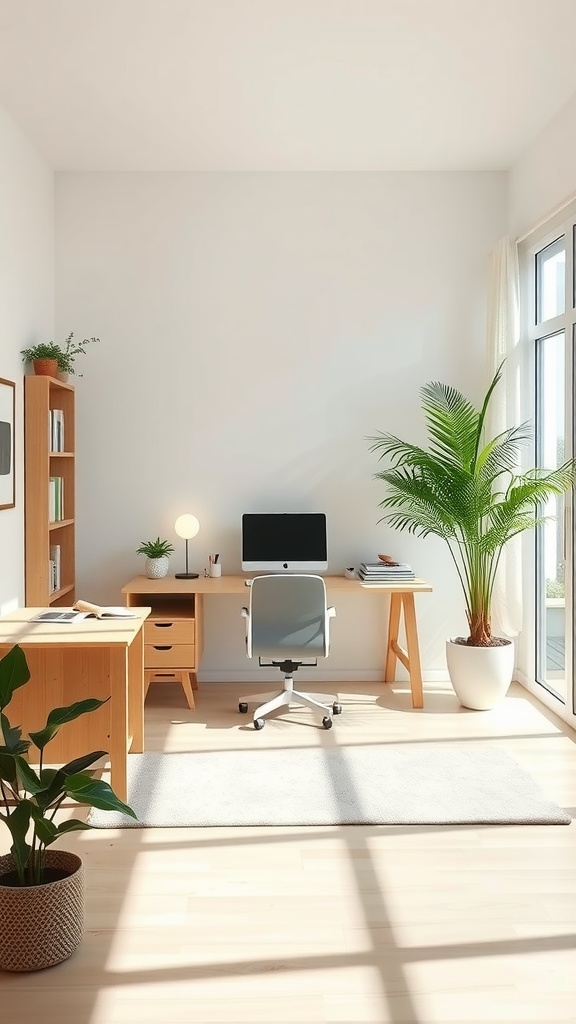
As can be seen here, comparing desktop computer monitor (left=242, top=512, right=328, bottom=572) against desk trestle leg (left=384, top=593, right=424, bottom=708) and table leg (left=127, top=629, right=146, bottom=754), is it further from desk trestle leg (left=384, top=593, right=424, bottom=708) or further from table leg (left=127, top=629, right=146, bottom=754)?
table leg (left=127, top=629, right=146, bottom=754)

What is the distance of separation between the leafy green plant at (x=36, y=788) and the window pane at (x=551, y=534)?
3.09m

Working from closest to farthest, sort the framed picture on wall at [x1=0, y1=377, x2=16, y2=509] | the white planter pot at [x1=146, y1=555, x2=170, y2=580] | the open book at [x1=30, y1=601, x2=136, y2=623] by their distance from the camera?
1. the open book at [x1=30, y1=601, x2=136, y2=623]
2. the framed picture on wall at [x1=0, y1=377, x2=16, y2=509]
3. the white planter pot at [x1=146, y1=555, x2=170, y2=580]

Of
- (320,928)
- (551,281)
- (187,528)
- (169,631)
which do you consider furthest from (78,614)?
(551,281)

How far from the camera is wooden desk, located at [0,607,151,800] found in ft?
11.3

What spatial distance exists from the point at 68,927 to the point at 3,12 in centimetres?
331

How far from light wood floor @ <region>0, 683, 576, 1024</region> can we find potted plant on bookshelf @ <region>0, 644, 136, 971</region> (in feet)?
0.22

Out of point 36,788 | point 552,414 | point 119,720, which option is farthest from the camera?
point 552,414

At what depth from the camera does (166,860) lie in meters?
3.01

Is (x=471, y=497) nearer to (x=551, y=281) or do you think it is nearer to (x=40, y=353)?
(x=551, y=281)

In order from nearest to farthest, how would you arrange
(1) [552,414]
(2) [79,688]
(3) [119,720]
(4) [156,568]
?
(3) [119,720] < (2) [79,688] < (1) [552,414] < (4) [156,568]

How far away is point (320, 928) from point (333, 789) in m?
1.10

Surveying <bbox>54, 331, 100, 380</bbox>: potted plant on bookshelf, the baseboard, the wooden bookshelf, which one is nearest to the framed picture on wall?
the wooden bookshelf

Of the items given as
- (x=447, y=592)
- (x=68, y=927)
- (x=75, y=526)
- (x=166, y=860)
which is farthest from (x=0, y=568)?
(x=447, y=592)

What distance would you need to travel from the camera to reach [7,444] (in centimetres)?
442
